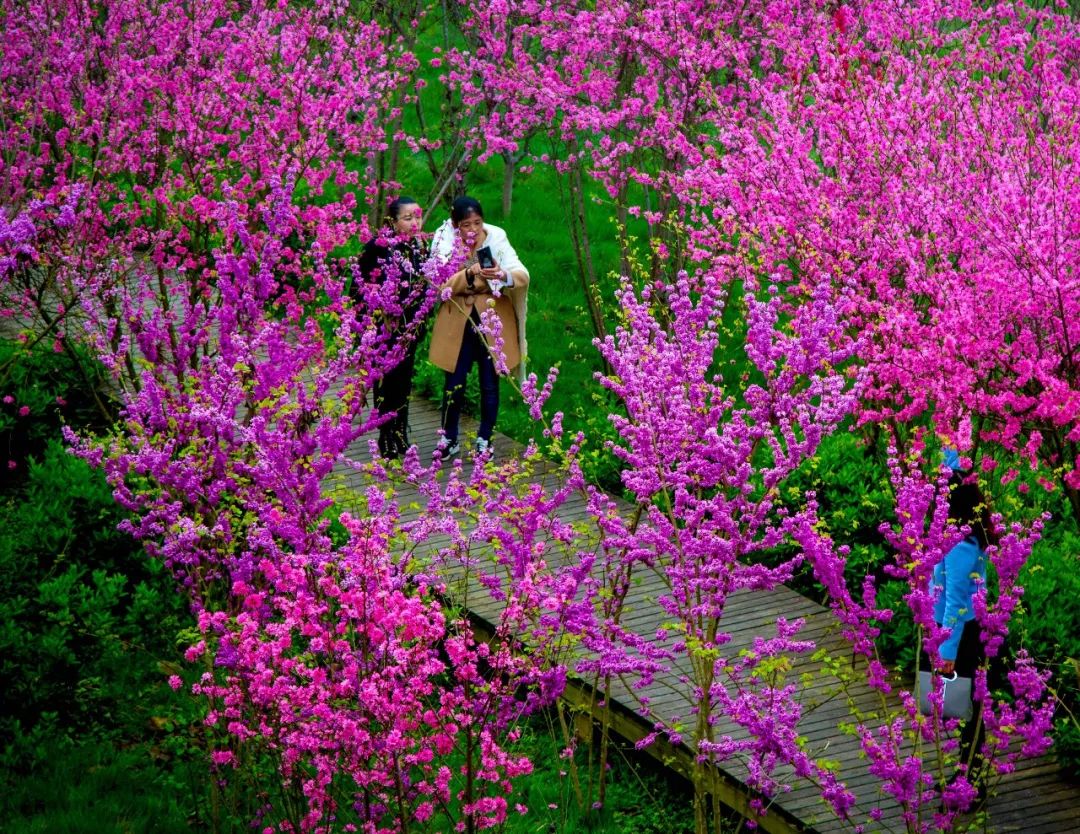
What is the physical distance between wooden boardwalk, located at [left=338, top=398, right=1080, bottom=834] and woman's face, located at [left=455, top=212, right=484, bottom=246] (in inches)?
102

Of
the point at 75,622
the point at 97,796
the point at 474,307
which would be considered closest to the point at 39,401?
the point at 75,622

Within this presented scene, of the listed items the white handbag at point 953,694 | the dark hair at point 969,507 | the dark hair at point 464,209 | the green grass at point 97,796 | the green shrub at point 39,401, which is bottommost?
the green grass at point 97,796

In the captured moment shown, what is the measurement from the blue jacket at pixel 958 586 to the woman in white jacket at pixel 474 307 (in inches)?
171

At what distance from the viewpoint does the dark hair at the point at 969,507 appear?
6941mm

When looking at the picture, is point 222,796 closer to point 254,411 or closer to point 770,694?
→ point 254,411

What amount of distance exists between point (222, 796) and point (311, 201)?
10.8 m

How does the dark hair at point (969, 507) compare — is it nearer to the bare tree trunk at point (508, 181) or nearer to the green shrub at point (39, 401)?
the green shrub at point (39, 401)

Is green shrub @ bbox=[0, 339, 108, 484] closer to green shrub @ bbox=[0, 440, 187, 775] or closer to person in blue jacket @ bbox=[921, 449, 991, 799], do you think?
green shrub @ bbox=[0, 440, 187, 775]

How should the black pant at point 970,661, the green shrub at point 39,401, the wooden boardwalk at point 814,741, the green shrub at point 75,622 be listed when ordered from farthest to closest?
the green shrub at point 39,401
the green shrub at point 75,622
the wooden boardwalk at point 814,741
the black pant at point 970,661

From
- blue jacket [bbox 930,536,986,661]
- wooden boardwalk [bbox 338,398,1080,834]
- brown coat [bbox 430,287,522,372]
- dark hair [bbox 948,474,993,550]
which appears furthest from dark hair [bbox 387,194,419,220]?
blue jacket [bbox 930,536,986,661]

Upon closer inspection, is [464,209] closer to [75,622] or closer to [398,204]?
[398,204]

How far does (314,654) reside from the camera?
640 cm

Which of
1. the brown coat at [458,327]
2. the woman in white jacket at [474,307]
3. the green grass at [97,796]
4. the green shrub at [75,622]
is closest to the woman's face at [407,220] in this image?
the woman in white jacket at [474,307]

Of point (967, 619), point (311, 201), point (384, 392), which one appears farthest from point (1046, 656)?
point (311, 201)
